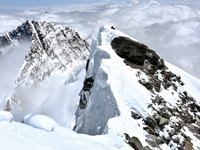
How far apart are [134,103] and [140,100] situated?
0.70 meters

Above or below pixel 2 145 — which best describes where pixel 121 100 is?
below

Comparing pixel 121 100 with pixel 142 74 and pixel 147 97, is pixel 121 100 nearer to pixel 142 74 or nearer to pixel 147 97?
pixel 147 97

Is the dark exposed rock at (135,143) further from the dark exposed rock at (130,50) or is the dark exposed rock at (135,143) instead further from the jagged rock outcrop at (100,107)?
the dark exposed rock at (130,50)

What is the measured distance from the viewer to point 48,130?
456 inches

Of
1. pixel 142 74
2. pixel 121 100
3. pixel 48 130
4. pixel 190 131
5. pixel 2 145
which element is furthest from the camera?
pixel 142 74

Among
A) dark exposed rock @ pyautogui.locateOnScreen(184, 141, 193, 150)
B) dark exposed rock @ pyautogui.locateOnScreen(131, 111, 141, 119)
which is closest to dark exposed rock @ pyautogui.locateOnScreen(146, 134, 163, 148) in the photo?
dark exposed rock @ pyautogui.locateOnScreen(131, 111, 141, 119)

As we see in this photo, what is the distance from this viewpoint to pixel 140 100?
19.1 metres

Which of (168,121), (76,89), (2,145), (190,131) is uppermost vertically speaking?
(2,145)

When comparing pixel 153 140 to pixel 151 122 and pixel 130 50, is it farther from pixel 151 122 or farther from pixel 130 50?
pixel 130 50

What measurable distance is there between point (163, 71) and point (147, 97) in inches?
284

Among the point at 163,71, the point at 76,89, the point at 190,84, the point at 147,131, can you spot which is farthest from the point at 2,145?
the point at 76,89

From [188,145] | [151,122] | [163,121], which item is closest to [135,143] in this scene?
[151,122]

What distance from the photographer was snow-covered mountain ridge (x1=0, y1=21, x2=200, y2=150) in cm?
1477

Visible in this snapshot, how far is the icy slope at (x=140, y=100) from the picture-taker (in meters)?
16.9
